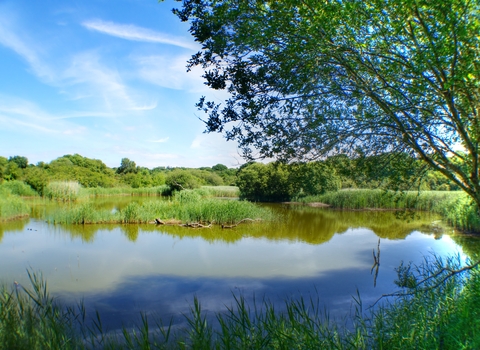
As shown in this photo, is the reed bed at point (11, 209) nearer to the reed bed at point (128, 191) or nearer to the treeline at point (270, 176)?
the treeline at point (270, 176)

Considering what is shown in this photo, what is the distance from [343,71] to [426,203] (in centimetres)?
1744

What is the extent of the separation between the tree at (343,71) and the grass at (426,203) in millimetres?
6713

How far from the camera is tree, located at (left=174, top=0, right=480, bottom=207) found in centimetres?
385

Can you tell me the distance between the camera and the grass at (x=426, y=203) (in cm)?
1214

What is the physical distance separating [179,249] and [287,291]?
177 inches

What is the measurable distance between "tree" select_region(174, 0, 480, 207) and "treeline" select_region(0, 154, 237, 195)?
825 inches

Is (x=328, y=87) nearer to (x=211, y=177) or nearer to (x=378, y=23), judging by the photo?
(x=378, y=23)

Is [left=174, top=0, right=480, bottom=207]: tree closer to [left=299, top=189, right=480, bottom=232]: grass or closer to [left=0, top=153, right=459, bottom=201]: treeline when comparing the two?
[left=0, top=153, right=459, bottom=201]: treeline

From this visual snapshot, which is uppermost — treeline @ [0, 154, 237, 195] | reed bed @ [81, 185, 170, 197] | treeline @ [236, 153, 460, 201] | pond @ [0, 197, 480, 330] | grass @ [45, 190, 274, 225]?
treeline @ [0, 154, 237, 195]

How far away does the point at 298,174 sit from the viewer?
491 cm

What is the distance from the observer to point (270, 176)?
5723 mm

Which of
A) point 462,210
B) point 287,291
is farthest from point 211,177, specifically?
point 287,291

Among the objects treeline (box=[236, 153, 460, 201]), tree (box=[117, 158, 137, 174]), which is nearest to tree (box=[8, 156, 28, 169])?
tree (box=[117, 158, 137, 174])

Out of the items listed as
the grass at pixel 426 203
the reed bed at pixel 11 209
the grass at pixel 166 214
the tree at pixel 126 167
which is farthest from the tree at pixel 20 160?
the grass at pixel 426 203
